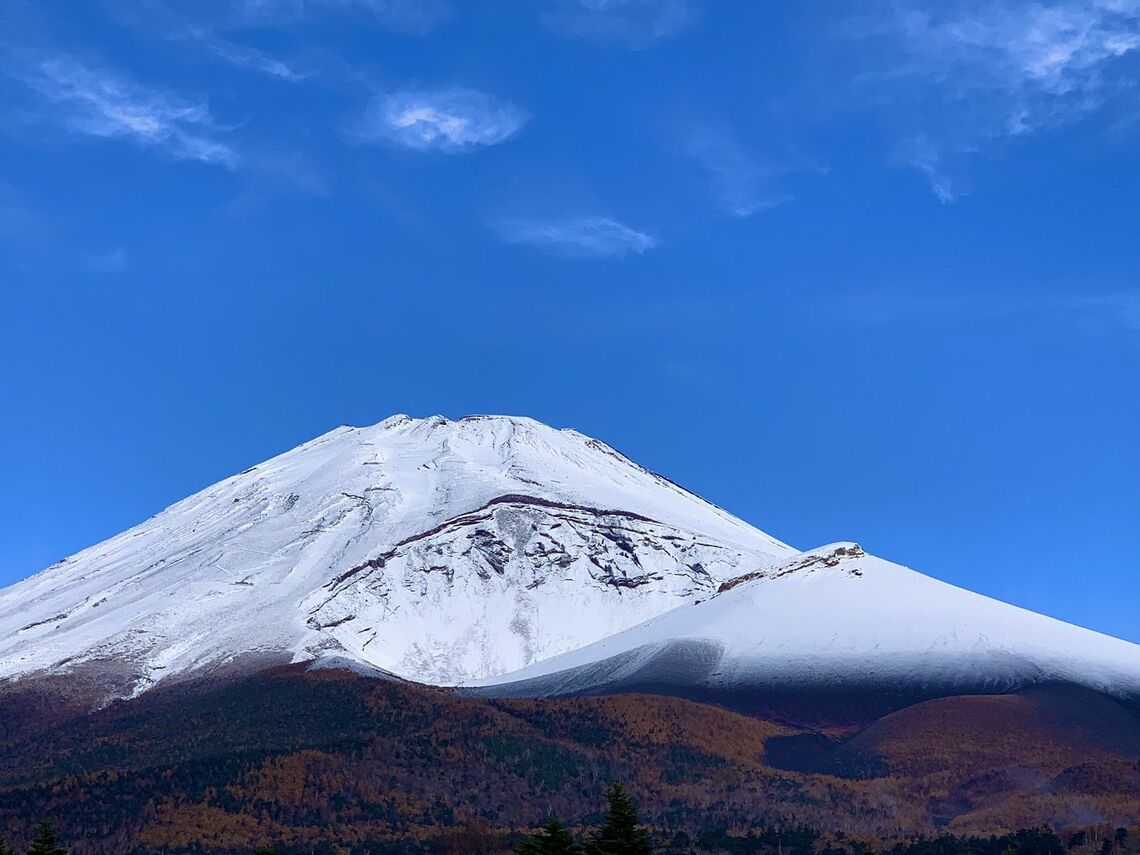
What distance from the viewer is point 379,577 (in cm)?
14912

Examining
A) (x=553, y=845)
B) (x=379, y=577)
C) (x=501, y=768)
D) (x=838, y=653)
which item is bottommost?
(x=553, y=845)

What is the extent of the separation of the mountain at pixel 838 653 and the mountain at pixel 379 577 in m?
12.4

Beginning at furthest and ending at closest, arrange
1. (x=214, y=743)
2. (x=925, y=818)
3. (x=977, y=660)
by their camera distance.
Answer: (x=977, y=660)
(x=214, y=743)
(x=925, y=818)

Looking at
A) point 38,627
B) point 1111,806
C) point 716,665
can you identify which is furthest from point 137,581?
point 1111,806

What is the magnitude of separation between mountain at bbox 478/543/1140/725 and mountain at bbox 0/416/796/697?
12.4m

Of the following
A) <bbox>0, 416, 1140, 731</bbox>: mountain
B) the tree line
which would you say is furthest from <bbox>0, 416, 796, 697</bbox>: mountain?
the tree line

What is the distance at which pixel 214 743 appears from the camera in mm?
105500

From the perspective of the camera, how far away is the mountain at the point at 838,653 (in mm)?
114188

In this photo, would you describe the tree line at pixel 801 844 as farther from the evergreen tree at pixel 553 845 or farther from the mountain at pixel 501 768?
the evergreen tree at pixel 553 845

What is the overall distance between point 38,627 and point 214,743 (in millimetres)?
51105

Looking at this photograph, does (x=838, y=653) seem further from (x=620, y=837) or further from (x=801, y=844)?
(x=620, y=837)

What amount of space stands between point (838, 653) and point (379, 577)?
48.5m

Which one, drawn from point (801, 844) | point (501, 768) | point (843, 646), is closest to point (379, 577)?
point (843, 646)

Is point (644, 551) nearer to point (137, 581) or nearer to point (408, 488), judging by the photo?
point (408, 488)
